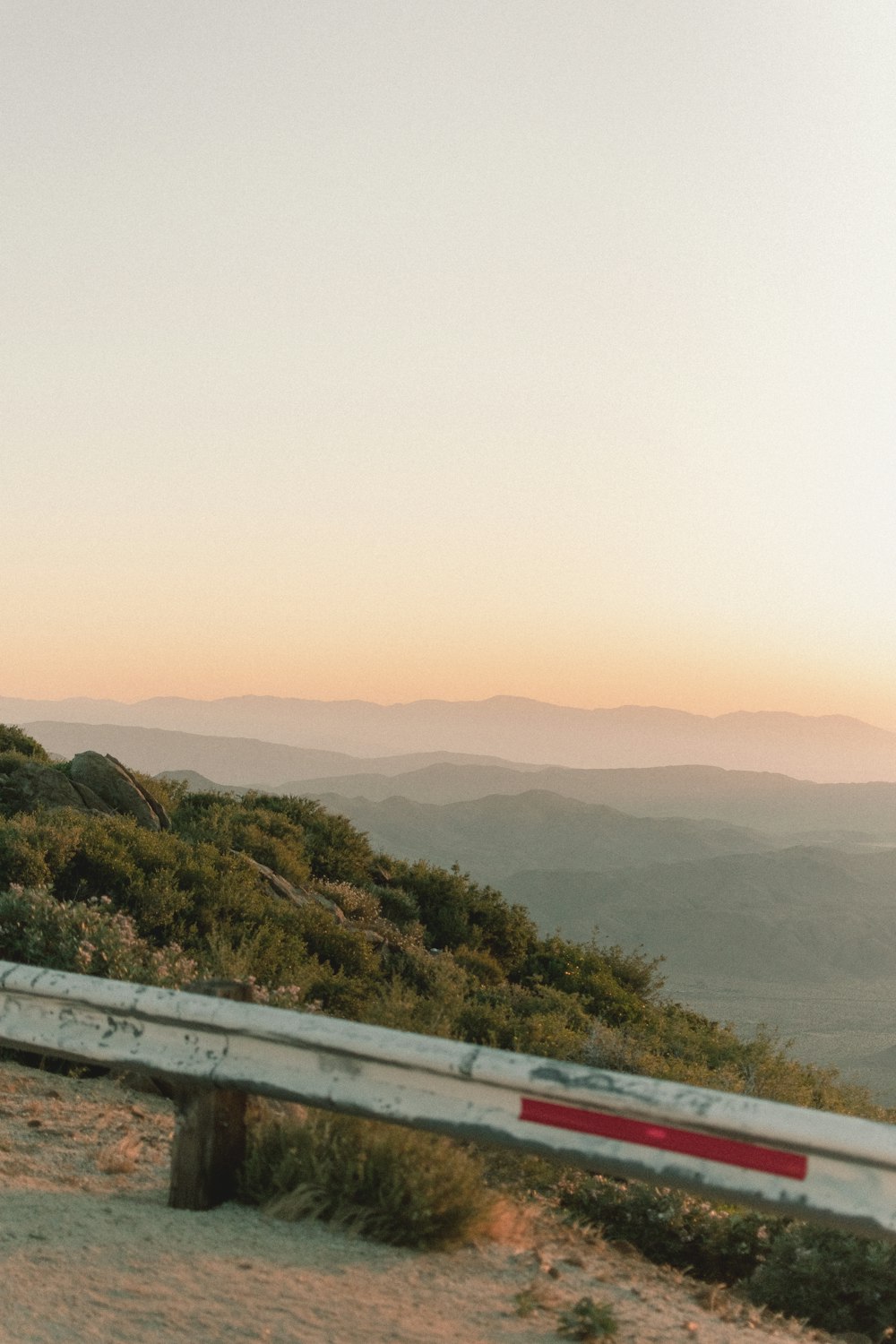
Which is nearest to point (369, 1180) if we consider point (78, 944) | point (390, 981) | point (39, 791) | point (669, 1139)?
point (669, 1139)

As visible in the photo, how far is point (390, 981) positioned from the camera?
1486 centimetres

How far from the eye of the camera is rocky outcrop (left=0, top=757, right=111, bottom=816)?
17.8 m

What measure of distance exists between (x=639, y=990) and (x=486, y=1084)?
737 inches

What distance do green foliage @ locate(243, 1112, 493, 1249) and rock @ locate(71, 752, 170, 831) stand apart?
46.0ft

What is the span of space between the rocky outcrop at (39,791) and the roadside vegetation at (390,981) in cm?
14

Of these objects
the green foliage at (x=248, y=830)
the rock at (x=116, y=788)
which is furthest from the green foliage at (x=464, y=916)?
the rock at (x=116, y=788)

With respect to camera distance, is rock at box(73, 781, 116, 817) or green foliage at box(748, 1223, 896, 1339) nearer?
green foliage at box(748, 1223, 896, 1339)

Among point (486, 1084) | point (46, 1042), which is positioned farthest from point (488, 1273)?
point (46, 1042)

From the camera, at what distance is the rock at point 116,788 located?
19109mm

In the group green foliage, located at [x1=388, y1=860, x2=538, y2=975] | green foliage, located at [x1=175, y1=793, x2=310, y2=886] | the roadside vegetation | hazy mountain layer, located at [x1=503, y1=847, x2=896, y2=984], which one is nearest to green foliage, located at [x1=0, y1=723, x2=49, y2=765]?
the roadside vegetation

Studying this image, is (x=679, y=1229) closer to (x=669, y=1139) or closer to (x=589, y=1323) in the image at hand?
(x=589, y=1323)

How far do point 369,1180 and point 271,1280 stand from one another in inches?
29.0

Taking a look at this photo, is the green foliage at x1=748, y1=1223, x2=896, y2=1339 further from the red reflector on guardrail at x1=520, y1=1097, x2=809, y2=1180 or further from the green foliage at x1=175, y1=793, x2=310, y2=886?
the green foliage at x1=175, y1=793, x2=310, y2=886

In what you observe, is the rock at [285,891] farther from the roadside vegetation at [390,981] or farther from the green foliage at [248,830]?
the green foliage at [248,830]
